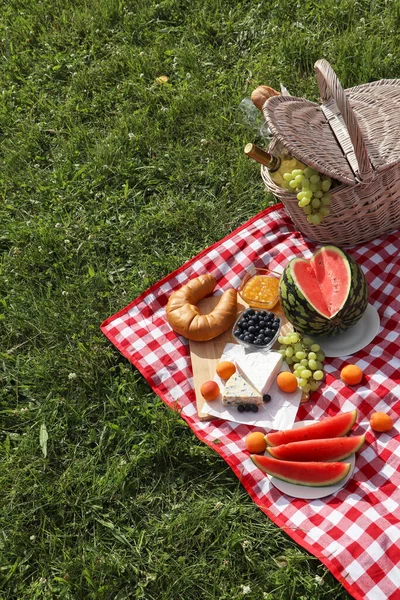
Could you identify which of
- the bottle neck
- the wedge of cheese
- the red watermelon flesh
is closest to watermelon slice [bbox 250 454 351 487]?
the wedge of cheese

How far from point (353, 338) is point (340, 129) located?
142cm

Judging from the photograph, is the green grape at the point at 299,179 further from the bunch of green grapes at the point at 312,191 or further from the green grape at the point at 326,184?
the green grape at the point at 326,184

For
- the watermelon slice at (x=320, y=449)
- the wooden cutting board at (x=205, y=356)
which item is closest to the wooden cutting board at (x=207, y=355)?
the wooden cutting board at (x=205, y=356)

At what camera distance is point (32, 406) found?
4.28 meters

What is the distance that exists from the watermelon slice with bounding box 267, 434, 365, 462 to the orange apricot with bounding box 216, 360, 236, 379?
25.2 inches

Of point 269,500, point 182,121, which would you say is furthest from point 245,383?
point 182,121

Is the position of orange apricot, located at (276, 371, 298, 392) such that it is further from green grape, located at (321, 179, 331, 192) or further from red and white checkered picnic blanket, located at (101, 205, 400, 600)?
green grape, located at (321, 179, 331, 192)

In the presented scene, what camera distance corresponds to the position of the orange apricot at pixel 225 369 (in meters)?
4.01

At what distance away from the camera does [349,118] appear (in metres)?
3.56

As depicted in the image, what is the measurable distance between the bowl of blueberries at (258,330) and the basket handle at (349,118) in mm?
1107

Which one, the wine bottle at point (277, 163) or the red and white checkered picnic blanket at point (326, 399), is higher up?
the wine bottle at point (277, 163)

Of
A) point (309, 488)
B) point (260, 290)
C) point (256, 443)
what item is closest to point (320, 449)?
point (309, 488)

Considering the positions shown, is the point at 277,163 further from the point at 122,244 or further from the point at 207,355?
the point at 122,244

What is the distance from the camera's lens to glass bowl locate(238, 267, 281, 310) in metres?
4.25
